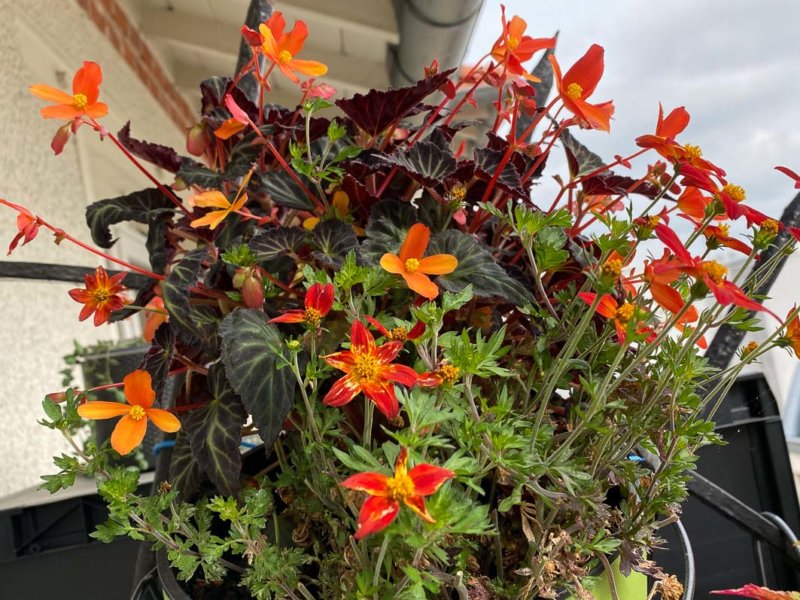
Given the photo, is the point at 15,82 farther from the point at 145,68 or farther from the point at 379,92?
the point at 379,92

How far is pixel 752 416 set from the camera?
2.45 feet

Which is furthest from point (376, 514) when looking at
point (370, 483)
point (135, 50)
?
point (135, 50)

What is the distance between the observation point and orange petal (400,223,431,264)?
37cm

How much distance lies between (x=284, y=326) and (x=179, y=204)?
0.56 ft

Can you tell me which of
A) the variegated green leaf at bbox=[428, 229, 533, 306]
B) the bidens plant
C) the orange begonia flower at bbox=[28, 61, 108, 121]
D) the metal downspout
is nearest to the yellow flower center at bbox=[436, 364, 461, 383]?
the bidens plant

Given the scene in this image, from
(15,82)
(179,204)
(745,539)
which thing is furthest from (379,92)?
(15,82)

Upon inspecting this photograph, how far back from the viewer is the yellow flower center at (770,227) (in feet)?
1.18

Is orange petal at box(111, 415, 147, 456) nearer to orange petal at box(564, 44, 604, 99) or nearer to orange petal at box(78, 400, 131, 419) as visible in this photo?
orange petal at box(78, 400, 131, 419)

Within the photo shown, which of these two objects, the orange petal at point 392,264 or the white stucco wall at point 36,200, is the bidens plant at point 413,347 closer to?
the orange petal at point 392,264

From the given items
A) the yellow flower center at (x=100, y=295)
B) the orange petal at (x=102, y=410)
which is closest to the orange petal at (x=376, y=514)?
the orange petal at (x=102, y=410)

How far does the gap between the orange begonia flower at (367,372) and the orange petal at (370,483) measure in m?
0.05

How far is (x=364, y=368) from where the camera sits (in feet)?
1.00

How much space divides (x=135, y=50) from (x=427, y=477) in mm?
2892

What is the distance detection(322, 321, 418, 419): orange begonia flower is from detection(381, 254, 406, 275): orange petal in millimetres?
57
